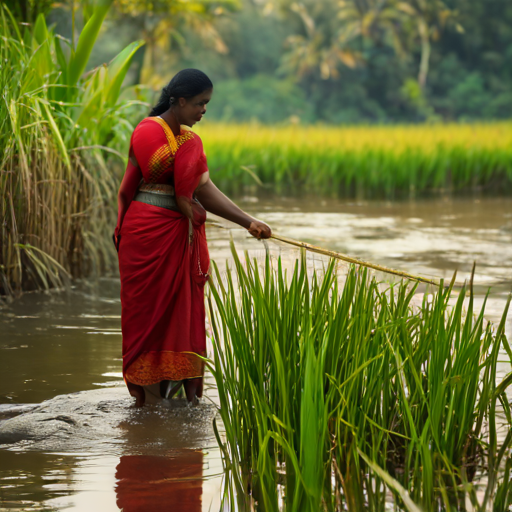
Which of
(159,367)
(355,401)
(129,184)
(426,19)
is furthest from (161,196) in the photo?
(426,19)

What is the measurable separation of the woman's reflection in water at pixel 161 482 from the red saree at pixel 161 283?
0.62 meters

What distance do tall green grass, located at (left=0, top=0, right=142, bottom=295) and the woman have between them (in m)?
1.84

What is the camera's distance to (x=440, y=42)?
40.6m

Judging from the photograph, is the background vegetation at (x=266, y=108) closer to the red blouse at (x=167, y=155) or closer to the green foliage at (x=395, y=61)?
the green foliage at (x=395, y=61)

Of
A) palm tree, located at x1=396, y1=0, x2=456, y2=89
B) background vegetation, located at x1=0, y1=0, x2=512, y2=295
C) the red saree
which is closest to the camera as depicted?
the red saree

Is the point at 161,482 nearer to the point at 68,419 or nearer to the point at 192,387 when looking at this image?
Answer: the point at 68,419

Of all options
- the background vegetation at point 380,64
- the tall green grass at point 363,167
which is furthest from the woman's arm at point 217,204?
the background vegetation at point 380,64

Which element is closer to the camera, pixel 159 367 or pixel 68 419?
pixel 68 419

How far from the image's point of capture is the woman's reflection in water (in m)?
2.76

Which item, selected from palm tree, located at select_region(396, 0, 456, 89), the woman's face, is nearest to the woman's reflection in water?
the woman's face

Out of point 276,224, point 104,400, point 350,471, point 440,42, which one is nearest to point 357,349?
point 350,471

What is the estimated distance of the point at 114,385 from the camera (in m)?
4.19

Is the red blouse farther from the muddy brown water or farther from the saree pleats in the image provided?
the muddy brown water

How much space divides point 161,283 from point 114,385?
688 mm
